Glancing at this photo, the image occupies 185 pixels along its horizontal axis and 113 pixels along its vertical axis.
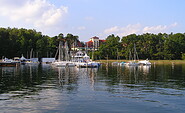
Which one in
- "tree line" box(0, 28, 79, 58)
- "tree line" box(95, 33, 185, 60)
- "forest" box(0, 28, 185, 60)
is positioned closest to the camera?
A: "tree line" box(0, 28, 79, 58)

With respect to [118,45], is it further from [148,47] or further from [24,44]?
[24,44]

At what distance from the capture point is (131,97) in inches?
920

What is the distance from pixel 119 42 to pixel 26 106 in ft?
442

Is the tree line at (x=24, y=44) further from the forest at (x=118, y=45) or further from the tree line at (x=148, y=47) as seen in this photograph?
the tree line at (x=148, y=47)

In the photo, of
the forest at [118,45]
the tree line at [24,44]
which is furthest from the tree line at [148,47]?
the tree line at [24,44]

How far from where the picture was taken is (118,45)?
14762 centimetres

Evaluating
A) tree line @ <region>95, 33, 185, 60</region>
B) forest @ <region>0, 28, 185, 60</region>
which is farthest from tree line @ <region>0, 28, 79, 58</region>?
tree line @ <region>95, 33, 185, 60</region>

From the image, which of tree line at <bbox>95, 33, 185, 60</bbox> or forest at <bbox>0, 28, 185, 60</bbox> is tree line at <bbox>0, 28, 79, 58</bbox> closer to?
forest at <bbox>0, 28, 185, 60</bbox>

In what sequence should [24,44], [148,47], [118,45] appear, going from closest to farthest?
[24,44] → [148,47] → [118,45]

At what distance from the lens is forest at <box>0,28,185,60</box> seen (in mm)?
136375

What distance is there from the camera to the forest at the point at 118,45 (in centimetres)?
13638

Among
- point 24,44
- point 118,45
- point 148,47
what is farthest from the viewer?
point 118,45

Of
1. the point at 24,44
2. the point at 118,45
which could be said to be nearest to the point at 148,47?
the point at 118,45

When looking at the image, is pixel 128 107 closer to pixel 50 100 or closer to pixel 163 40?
pixel 50 100
